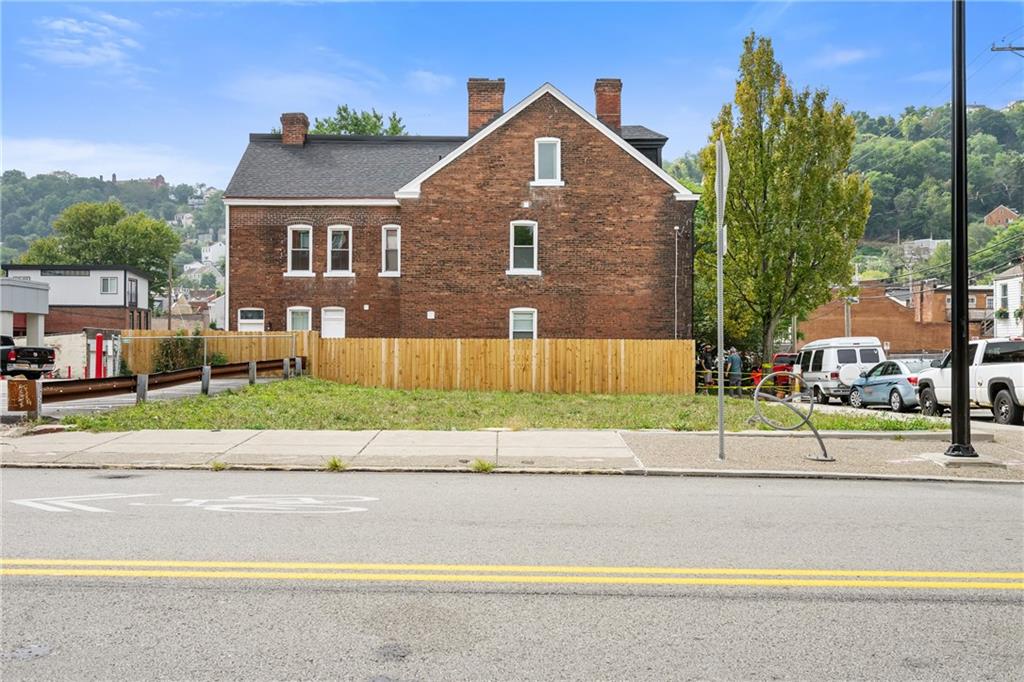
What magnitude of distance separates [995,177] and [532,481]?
541 feet

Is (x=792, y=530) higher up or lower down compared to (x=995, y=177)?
lower down

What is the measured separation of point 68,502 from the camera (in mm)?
8602

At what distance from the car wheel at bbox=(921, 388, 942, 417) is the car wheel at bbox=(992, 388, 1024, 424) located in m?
2.29

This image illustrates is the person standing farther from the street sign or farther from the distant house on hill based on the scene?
the distant house on hill

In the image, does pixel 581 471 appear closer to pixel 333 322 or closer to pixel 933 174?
pixel 333 322

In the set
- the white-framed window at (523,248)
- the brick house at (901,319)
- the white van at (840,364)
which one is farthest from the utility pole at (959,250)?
the brick house at (901,319)

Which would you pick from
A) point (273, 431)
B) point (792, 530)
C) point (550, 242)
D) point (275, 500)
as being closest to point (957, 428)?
point (792, 530)

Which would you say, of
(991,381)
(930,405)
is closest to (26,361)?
(930,405)

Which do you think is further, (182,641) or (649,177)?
(649,177)

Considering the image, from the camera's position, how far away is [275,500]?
891 centimetres

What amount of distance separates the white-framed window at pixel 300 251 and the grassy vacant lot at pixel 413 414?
12.5m

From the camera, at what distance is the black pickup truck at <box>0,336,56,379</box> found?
2548cm

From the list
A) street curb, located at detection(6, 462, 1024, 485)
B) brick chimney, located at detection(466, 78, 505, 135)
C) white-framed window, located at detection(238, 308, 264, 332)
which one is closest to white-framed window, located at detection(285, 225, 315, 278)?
white-framed window, located at detection(238, 308, 264, 332)

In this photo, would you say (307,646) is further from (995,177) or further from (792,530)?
(995,177)
